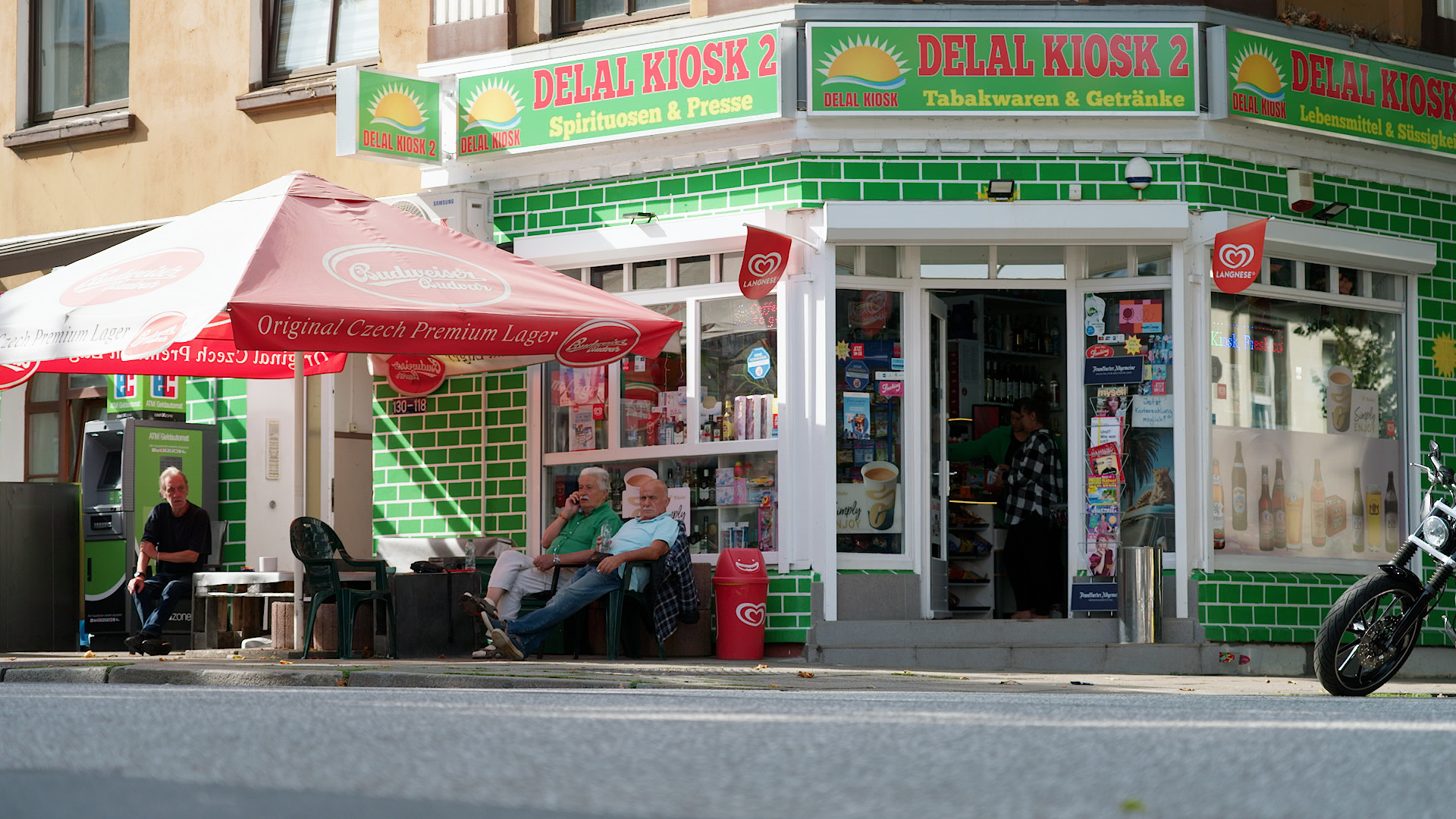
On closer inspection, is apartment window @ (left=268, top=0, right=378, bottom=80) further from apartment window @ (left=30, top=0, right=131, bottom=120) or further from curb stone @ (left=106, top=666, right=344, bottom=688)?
curb stone @ (left=106, top=666, right=344, bottom=688)

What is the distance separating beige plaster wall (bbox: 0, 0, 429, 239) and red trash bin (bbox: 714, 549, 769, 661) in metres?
4.55

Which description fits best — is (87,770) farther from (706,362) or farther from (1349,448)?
(1349,448)

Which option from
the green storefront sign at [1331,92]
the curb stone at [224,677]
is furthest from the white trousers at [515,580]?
the green storefront sign at [1331,92]

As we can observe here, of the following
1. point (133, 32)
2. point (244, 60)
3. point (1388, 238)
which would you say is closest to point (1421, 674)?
point (1388, 238)

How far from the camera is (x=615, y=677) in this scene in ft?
29.7

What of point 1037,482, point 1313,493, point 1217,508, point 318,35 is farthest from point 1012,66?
point 318,35

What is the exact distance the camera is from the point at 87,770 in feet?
14.4

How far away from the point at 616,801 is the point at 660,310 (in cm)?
963

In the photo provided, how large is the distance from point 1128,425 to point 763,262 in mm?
2807

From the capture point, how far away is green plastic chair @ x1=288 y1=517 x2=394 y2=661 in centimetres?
1132

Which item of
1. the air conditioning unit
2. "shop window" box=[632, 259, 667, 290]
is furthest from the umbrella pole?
"shop window" box=[632, 259, 667, 290]

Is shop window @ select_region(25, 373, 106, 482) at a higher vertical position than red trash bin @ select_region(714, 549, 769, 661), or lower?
higher

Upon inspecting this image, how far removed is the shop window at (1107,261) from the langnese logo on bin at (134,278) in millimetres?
6088

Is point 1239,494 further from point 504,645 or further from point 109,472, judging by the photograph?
point 109,472
